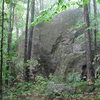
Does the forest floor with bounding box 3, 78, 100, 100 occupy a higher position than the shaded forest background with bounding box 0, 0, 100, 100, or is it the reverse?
the shaded forest background with bounding box 0, 0, 100, 100

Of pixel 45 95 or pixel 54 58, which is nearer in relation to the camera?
pixel 45 95

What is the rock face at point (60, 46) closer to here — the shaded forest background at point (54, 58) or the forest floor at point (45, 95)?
the shaded forest background at point (54, 58)

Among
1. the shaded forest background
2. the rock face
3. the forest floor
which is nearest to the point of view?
the forest floor

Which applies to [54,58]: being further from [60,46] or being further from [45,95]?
[45,95]

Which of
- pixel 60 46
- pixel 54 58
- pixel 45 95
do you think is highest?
pixel 60 46

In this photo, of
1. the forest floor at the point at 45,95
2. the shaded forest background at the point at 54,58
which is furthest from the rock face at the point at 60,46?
the forest floor at the point at 45,95

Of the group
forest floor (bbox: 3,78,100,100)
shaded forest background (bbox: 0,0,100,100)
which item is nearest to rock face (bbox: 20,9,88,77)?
shaded forest background (bbox: 0,0,100,100)

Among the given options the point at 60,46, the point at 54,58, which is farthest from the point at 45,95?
the point at 60,46

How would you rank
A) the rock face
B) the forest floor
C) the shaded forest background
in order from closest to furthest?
the forest floor → the shaded forest background → the rock face

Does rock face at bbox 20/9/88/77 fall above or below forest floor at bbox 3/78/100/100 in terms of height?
above

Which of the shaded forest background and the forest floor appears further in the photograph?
the shaded forest background

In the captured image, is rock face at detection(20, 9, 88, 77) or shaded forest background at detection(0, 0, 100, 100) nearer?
shaded forest background at detection(0, 0, 100, 100)

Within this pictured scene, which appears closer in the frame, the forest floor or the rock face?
the forest floor

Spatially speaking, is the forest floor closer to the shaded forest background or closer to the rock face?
the shaded forest background
